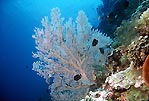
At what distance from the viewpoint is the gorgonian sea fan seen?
503 cm

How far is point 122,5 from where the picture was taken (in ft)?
23.9

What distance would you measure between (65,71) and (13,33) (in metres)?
40.6

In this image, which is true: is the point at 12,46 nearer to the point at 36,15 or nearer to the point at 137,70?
the point at 36,15

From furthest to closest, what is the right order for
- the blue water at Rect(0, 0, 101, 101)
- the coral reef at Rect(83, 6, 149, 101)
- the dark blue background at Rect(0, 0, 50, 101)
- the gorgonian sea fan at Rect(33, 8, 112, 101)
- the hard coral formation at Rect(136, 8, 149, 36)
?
the dark blue background at Rect(0, 0, 50, 101) → the blue water at Rect(0, 0, 101, 101) → the gorgonian sea fan at Rect(33, 8, 112, 101) → the hard coral formation at Rect(136, 8, 149, 36) → the coral reef at Rect(83, 6, 149, 101)

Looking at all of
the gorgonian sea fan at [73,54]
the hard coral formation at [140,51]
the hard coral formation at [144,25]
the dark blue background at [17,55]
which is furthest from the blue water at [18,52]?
the hard coral formation at [140,51]

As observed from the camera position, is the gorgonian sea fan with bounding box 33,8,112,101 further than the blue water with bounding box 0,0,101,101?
No

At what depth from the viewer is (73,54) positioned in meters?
5.03

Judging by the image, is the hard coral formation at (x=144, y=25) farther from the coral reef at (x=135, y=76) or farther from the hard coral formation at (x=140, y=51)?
the hard coral formation at (x=140, y=51)

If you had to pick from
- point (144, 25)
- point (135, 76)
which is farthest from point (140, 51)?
point (144, 25)

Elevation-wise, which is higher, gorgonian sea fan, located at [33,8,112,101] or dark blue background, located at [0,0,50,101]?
dark blue background, located at [0,0,50,101]

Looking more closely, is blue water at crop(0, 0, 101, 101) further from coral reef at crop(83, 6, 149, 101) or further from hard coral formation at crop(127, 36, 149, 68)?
hard coral formation at crop(127, 36, 149, 68)

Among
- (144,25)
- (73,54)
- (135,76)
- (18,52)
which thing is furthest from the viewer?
(18,52)

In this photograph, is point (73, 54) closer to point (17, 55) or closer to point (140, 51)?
point (140, 51)

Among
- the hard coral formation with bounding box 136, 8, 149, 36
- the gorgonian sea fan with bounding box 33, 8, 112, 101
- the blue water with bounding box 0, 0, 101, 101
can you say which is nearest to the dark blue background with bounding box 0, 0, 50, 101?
the blue water with bounding box 0, 0, 101, 101
